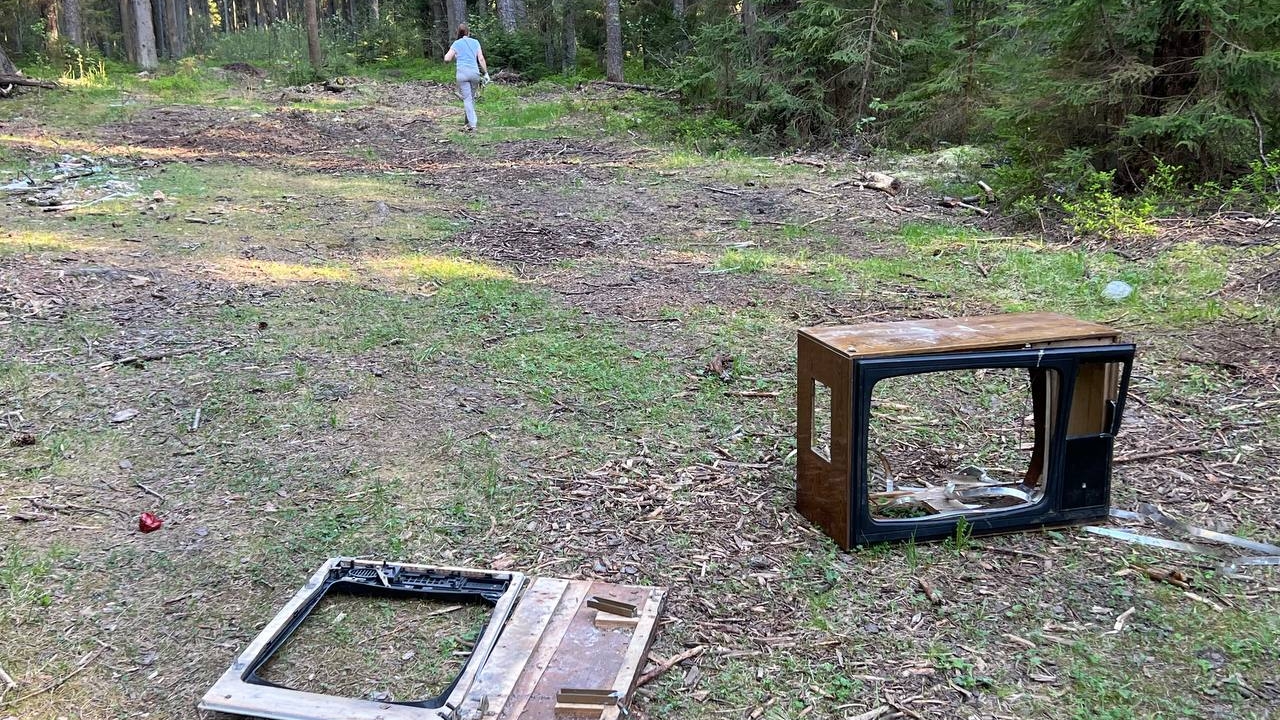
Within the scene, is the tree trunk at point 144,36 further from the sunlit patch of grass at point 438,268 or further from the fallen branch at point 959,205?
the fallen branch at point 959,205

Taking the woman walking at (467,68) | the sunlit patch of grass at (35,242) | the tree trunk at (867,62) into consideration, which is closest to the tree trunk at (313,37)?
the woman walking at (467,68)

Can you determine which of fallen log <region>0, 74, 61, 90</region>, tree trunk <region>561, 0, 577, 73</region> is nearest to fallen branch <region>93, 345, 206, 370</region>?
fallen log <region>0, 74, 61, 90</region>

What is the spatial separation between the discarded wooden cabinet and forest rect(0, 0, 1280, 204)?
16.6 ft

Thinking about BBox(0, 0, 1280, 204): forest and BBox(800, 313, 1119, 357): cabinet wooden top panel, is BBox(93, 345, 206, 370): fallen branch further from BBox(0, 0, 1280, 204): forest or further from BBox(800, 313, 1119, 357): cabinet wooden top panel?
BBox(0, 0, 1280, 204): forest

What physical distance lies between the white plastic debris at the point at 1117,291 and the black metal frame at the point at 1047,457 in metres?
2.93

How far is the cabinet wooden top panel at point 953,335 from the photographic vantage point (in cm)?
284

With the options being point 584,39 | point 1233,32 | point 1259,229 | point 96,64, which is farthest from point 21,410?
point 584,39

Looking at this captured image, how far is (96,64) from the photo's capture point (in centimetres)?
1945

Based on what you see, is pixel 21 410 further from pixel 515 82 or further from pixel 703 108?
pixel 515 82

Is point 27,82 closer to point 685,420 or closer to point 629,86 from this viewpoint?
point 629,86

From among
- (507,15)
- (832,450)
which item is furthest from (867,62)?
(507,15)

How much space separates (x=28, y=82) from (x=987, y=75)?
15.0m

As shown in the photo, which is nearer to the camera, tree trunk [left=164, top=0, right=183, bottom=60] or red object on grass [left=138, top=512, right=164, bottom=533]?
red object on grass [left=138, top=512, right=164, bottom=533]

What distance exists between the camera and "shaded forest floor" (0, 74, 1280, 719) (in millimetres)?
2516
